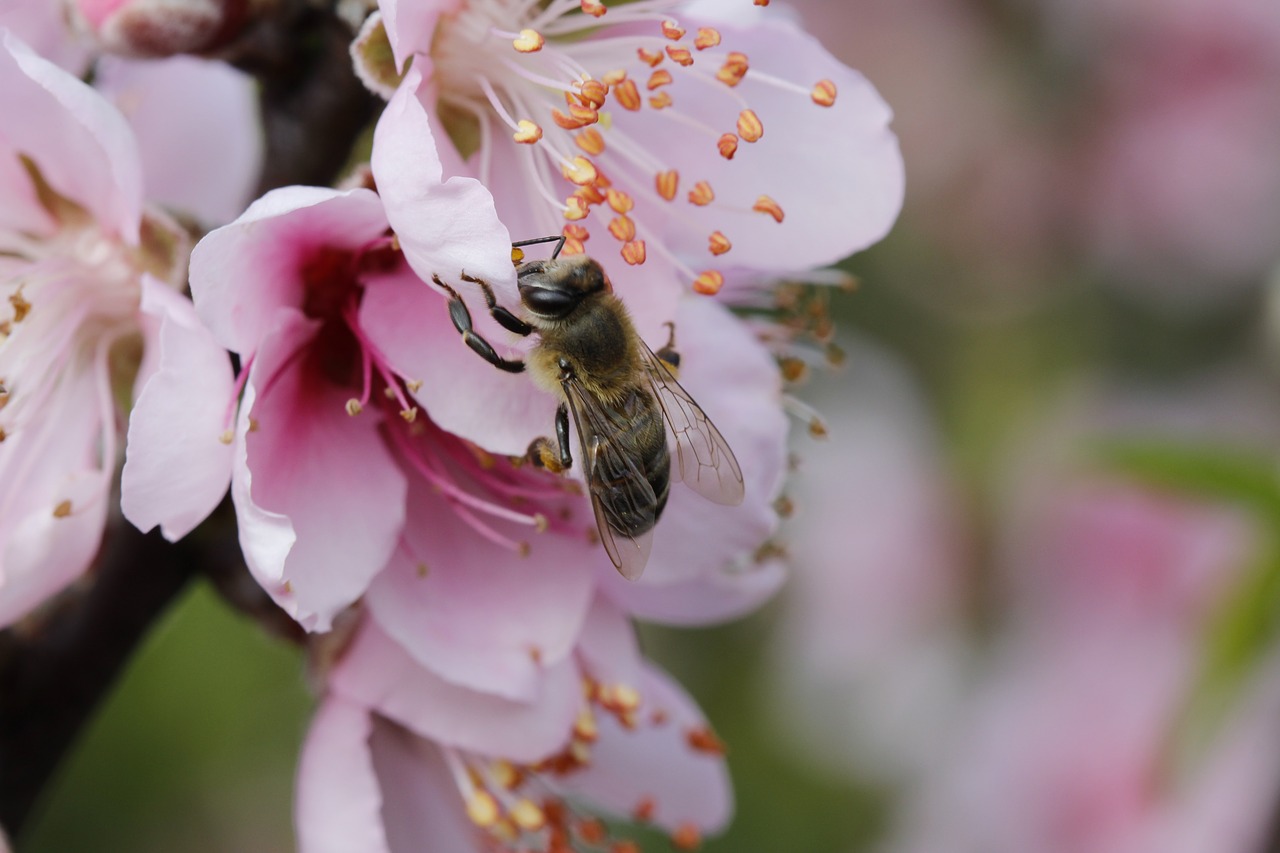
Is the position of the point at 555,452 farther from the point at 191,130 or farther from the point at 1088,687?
the point at 1088,687

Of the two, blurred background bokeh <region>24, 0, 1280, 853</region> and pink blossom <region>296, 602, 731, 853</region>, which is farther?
blurred background bokeh <region>24, 0, 1280, 853</region>

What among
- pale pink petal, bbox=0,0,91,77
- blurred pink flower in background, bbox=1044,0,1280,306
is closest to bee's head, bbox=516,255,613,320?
pale pink petal, bbox=0,0,91,77

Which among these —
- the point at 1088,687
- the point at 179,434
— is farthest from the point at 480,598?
the point at 1088,687

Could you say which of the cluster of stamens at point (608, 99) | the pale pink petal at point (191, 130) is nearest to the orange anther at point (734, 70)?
the cluster of stamens at point (608, 99)

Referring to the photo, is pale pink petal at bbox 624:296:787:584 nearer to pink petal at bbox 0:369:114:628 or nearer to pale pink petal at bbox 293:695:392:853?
pale pink petal at bbox 293:695:392:853

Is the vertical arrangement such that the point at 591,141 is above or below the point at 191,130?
above

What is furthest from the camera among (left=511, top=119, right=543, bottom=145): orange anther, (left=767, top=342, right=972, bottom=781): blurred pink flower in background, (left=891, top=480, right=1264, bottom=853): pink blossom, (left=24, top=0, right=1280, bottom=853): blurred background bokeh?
(left=767, top=342, right=972, bottom=781): blurred pink flower in background

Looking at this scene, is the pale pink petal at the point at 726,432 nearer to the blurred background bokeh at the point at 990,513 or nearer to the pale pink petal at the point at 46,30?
the pale pink petal at the point at 46,30
